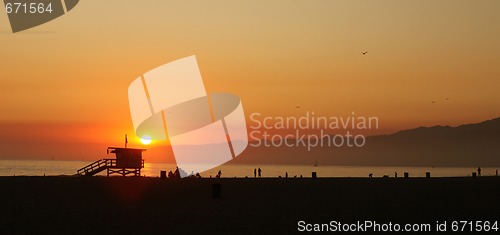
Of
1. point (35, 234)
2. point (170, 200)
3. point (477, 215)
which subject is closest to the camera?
point (35, 234)

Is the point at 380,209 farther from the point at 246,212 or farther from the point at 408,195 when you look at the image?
the point at 408,195

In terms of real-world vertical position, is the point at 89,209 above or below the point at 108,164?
below

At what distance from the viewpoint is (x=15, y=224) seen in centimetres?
1984

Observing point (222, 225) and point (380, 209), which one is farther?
point (380, 209)

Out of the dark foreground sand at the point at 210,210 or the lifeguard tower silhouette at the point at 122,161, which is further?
the lifeguard tower silhouette at the point at 122,161

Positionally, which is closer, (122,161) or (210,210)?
(210,210)

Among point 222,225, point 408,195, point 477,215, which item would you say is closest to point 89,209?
point 222,225

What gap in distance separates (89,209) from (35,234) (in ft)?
23.9

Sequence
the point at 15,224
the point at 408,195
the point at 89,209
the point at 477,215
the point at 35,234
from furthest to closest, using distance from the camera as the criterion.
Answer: the point at 408,195
the point at 89,209
the point at 477,215
the point at 15,224
the point at 35,234

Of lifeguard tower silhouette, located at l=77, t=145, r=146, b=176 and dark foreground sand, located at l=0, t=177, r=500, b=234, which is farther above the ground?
lifeguard tower silhouette, located at l=77, t=145, r=146, b=176

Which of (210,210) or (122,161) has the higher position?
(122,161)

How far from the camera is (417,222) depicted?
2088 cm

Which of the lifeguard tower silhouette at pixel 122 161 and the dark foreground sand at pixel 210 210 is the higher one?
the lifeguard tower silhouette at pixel 122 161

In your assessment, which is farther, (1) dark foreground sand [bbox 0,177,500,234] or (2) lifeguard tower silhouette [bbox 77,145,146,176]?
(2) lifeguard tower silhouette [bbox 77,145,146,176]
